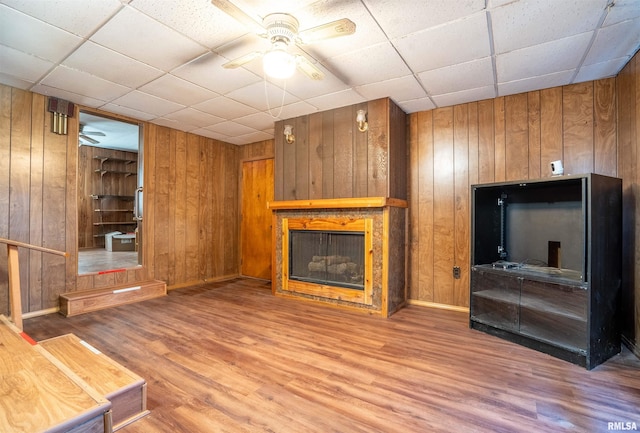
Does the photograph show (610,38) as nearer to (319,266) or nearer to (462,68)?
(462,68)

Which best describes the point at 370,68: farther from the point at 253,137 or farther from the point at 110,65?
the point at 253,137

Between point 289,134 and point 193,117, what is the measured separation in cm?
139

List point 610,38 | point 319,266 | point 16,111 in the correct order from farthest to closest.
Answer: point 319,266 → point 16,111 → point 610,38

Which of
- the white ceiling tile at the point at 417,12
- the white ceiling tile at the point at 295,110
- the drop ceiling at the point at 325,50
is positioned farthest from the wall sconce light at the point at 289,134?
the white ceiling tile at the point at 417,12

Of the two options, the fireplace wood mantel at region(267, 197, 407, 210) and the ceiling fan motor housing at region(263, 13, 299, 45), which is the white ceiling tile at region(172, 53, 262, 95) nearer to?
the ceiling fan motor housing at region(263, 13, 299, 45)

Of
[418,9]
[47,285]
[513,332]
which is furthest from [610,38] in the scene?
[47,285]

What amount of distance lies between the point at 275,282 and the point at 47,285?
2691 mm

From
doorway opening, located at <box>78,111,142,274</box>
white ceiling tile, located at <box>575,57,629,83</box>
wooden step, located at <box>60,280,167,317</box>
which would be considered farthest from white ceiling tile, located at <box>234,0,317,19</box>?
doorway opening, located at <box>78,111,142,274</box>

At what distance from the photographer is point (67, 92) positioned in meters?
3.34

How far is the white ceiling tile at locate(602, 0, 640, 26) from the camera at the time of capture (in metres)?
1.93

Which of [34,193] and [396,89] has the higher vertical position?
[396,89]

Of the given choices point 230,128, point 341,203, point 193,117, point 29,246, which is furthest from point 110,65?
point 341,203

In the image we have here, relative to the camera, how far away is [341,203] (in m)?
3.60

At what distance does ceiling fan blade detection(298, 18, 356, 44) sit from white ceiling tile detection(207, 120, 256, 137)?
277 cm
